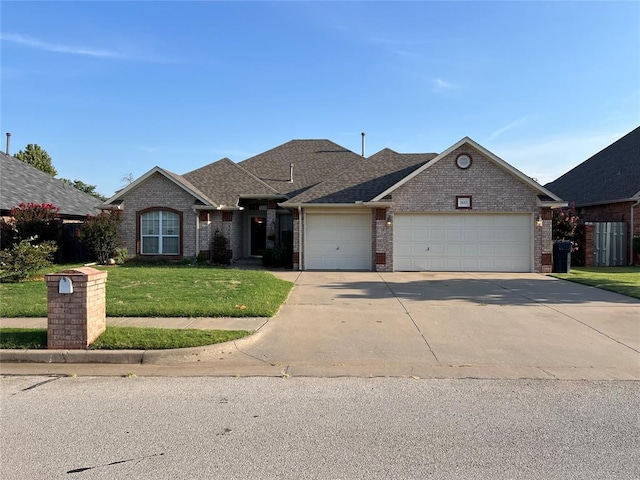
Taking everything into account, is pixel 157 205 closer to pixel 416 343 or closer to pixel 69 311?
pixel 69 311

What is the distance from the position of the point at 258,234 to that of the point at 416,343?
54.8 ft

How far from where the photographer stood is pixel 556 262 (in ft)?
55.8

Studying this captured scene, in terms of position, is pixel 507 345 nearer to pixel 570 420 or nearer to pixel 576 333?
pixel 576 333

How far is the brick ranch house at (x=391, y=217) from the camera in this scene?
56.2 ft

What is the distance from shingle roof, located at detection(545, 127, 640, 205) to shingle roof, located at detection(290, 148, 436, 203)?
9.68m

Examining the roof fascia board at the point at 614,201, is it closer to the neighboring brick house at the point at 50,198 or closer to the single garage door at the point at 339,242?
the single garage door at the point at 339,242

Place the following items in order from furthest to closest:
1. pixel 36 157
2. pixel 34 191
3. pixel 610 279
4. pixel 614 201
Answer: pixel 36 157
pixel 34 191
pixel 614 201
pixel 610 279

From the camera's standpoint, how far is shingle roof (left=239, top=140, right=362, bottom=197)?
23.3 meters

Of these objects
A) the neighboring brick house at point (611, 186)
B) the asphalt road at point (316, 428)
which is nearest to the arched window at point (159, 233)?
the asphalt road at point (316, 428)

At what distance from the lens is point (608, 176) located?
78.5 ft

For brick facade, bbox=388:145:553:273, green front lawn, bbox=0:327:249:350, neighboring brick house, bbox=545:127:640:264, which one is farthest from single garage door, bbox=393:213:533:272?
green front lawn, bbox=0:327:249:350

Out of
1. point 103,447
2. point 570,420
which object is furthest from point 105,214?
point 570,420

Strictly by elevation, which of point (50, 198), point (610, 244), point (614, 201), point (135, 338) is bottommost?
point (135, 338)

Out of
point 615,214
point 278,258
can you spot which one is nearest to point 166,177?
point 278,258
